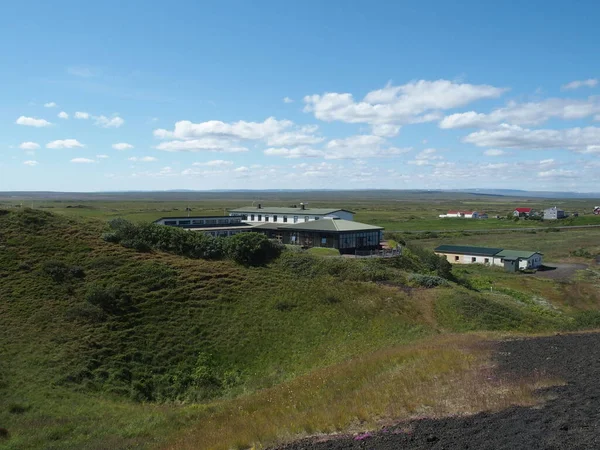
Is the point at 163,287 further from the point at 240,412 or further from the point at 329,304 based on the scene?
the point at 240,412

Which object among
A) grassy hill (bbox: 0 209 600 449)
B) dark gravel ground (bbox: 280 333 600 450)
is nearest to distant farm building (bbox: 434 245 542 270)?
grassy hill (bbox: 0 209 600 449)

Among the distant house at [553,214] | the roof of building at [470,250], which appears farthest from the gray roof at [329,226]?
the distant house at [553,214]

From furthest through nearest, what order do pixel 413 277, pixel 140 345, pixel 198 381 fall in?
1. pixel 413 277
2. pixel 140 345
3. pixel 198 381

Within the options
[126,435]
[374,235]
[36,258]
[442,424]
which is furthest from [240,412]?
[374,235]

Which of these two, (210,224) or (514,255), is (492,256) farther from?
(210,224)

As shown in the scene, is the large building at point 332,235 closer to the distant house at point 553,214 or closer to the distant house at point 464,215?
the distant house at point 464,215

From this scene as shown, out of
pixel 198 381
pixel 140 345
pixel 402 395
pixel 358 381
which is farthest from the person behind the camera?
pixel 140 345
